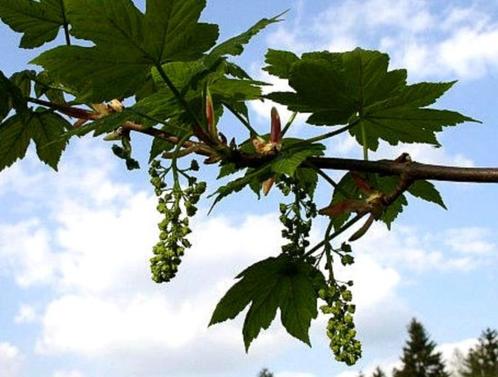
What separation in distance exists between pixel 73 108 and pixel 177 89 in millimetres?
316

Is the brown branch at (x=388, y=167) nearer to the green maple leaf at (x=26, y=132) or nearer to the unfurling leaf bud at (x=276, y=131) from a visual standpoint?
the unfurling leaf bud at (x=276, y=131)

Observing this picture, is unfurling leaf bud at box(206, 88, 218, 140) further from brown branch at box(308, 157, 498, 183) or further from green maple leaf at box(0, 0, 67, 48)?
green maple leaf at box(0, 0, 67, 48)

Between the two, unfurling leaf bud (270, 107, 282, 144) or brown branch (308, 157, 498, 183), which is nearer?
brown branch (308, 157, 498, 183)

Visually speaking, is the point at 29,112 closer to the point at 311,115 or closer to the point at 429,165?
the point at 311,115

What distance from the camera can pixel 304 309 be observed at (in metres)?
1.56

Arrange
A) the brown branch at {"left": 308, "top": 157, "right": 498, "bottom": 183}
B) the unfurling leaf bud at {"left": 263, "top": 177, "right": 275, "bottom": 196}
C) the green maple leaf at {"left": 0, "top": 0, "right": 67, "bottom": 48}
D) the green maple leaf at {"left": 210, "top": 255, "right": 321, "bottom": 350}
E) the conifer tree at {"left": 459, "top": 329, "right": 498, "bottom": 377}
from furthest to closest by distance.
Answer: the conifer tree at {"left": 459, "top": 329, "right": 498, "bottom": 377} < the green maple leaf at {"left": 0, "top": 0, "right": 67, "bottom": 48} < the green maple leaf at {"left": 210, "top": 255, "right": 321, "bottom": 350} < the unfurling leaf bud at {"left": 263, "top": 177, "right": 275, "bottom": 196} < the brown branch at {"left": 308, "top": 157, "right": 498, "bottom": 183}

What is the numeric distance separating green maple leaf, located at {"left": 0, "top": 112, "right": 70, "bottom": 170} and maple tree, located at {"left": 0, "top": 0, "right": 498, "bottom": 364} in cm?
2

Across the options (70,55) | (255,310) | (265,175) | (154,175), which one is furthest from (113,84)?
(255,310)

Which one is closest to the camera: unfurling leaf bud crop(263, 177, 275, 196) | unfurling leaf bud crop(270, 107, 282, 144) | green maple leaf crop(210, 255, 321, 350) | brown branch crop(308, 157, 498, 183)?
brown branch crop(308, 157, 498, 183)

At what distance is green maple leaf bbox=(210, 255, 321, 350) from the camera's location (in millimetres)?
1557

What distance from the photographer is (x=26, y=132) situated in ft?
5.85

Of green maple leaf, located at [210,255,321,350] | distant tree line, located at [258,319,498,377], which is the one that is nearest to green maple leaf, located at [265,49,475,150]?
green maple leaf, located at [210,255,321,350]

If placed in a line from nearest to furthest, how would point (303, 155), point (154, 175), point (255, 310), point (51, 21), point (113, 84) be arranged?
point (303, 155) → point (113, 84) → point (154, 175) → point (255, 310) → point (51, 21)

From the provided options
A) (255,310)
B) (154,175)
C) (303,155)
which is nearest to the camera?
(303,155)
